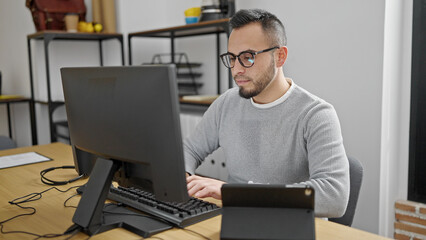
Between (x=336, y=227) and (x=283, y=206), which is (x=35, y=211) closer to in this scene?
(x=283, y=206)

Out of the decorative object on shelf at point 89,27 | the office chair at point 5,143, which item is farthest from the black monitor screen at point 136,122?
the decorative object on shelf at point 89,27

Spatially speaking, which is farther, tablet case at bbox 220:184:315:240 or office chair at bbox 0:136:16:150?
office chair at bbox 0:136:16:150

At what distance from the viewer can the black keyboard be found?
3.50ft

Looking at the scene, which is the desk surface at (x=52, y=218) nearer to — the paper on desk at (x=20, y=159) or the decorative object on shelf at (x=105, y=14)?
the paper on desk at (x=20, y=159)

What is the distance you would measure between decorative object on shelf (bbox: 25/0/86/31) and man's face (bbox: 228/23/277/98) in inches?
91.6

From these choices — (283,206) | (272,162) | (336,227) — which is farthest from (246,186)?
(272,162)

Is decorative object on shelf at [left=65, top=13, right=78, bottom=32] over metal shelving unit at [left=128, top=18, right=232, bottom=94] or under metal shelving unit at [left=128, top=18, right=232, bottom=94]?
over

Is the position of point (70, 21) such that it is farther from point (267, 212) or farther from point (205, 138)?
point (267, 212)

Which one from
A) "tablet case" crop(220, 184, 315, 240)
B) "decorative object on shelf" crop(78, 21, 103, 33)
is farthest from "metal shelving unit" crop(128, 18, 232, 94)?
"tablet case" crop(220, 184, 315, 240)

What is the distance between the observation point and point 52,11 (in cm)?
323

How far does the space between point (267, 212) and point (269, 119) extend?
0.57m

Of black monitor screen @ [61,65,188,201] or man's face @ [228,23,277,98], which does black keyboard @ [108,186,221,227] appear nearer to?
black monitor screen @ [61,65,188,201]

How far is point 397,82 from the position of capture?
2051 millimetres

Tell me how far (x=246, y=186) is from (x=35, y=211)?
683mm
